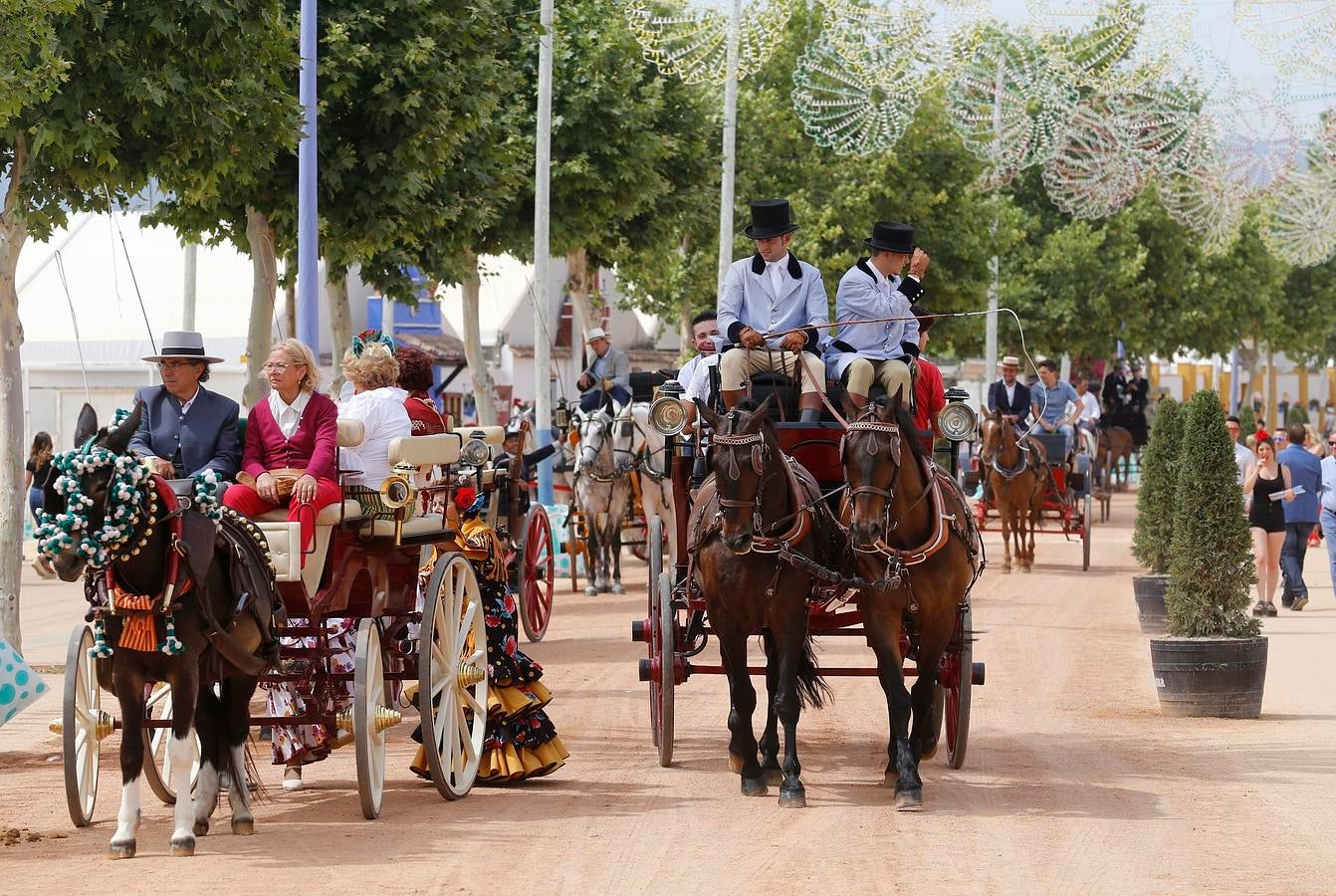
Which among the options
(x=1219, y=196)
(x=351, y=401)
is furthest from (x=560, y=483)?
(x=351, y=401)

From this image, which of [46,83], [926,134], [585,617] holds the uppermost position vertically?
[926,134]

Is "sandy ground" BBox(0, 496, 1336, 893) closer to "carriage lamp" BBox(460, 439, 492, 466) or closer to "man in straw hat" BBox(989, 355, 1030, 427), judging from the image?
"carriage lamp" BBox(460, 439, 492, 466)

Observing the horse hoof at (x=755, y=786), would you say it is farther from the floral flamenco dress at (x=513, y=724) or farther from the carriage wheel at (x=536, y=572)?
the carriage wheel at (x=536, y=572)

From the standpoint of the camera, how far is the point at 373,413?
10.7 m

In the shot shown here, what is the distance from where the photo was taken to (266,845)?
27.9 ft

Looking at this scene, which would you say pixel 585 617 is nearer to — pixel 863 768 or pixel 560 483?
pixel 560 483

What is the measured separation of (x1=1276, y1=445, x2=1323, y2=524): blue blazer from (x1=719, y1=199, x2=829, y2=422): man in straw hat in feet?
40.0

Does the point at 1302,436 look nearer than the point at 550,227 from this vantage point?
Yes

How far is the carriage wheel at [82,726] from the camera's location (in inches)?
331

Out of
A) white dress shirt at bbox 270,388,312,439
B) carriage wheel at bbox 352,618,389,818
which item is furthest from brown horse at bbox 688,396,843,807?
white dress shirt at bbox 270,388,312,439

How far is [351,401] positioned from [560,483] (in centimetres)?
1463

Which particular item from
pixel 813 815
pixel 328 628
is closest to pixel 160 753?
pixel 328 628

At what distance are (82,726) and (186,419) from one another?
1510 mm

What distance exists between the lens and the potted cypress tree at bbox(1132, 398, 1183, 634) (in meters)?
18.2
